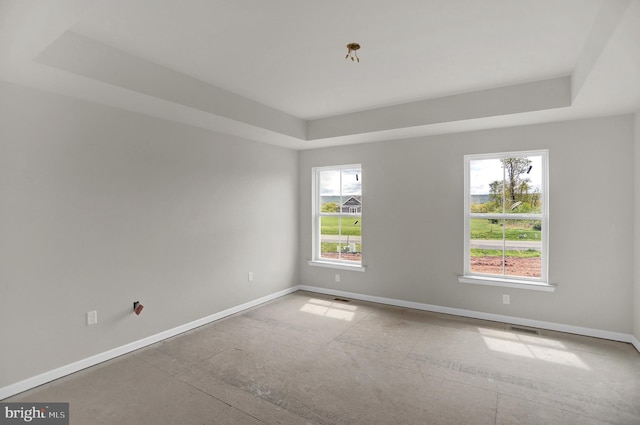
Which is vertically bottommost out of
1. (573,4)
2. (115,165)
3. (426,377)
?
(426,377)

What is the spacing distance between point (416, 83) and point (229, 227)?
2.85 m

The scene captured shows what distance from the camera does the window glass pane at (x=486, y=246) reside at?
4.12 m

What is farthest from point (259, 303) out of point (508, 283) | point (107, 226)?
point (508, 283)

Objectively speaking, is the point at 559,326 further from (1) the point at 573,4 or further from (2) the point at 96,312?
(2) the point at 96,312

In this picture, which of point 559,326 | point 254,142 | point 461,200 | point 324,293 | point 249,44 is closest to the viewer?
point 249,44

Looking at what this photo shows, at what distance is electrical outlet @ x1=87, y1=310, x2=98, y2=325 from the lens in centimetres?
292

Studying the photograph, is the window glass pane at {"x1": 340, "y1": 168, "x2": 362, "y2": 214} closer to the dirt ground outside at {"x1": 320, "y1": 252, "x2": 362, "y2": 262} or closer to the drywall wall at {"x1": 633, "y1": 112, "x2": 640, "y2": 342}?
the dirt ground outside at {"x1": 320, "y1": 252, "x2": 362, "y2": 262}

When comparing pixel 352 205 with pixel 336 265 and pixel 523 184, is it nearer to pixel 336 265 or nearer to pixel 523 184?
pixel 336 265

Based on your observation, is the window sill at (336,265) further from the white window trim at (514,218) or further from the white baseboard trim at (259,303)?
the white window trim at (514,218)

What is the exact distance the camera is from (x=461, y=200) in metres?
4.25

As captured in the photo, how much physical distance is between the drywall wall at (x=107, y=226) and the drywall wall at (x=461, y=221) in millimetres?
1772

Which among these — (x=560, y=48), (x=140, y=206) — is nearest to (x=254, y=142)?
(x=140, y=206)

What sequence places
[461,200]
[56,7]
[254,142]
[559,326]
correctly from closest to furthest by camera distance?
[56,7], [559,326], [461,200], [254,142]

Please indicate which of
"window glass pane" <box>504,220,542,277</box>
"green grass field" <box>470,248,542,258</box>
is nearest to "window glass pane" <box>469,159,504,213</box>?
"window glass pane" <box>504,220,542,277</box>
